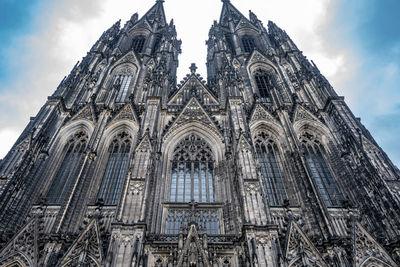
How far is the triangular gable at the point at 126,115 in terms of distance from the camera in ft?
62.2

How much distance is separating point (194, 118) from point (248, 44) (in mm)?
15451

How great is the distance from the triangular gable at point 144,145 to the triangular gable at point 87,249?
4103 millimetres

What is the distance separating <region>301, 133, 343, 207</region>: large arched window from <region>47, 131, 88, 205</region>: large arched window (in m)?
12.9

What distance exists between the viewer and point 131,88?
22.5 meters

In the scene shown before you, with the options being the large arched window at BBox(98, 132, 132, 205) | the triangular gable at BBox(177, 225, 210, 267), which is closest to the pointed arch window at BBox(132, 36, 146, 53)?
the large arched window at BBox(98, 132, 132, 205)

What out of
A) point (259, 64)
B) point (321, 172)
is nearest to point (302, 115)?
point (321, 172)

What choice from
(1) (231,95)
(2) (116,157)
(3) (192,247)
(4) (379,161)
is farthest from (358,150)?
(2) (116,157)

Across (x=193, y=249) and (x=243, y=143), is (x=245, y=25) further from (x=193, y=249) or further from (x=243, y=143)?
(x=193, y=249)

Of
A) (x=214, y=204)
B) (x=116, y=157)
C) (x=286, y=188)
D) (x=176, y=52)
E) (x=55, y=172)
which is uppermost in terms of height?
(x=176, y=52)

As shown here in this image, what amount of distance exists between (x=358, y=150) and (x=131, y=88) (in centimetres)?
1628

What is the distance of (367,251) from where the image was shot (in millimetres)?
12234

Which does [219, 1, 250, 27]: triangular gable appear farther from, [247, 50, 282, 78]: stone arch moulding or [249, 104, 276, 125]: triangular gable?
[249, 104, 276, 125]: triangular gable

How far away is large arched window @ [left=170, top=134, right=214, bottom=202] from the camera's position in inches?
593

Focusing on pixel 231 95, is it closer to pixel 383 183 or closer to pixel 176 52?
pixel 383 183
